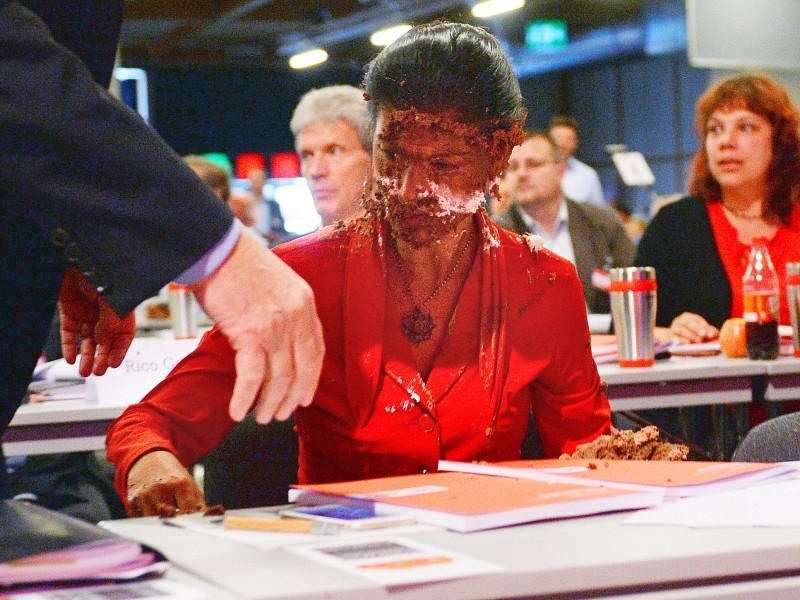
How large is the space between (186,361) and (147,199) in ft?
2.24

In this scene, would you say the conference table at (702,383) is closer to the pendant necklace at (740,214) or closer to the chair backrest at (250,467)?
the pendant necklace at (740,214)

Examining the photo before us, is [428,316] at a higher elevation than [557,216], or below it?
below

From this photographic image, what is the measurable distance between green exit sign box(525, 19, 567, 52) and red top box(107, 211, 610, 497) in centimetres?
1229

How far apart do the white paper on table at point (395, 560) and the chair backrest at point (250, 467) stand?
2.88 ft

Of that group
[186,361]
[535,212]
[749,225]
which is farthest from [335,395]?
[535,212]

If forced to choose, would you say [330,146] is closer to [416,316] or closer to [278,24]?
[416,316]

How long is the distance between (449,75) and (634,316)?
4.26 feet

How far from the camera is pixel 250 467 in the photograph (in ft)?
5.87

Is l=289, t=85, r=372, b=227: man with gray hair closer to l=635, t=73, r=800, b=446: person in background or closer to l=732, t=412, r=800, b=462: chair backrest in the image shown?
l=635, t=73, r=800, b=446: person in background

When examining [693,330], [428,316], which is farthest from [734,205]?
[428,316]

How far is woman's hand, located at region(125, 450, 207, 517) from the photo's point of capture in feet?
4.17

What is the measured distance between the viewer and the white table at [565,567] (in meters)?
0.78

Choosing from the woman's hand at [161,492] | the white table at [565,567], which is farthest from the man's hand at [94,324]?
the white table at [565,567]

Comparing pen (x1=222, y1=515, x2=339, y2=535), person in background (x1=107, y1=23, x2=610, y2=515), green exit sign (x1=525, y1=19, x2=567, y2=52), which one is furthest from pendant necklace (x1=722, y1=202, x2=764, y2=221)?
green exit sign (x1=525, y1=19, x2=567, y2=52)
